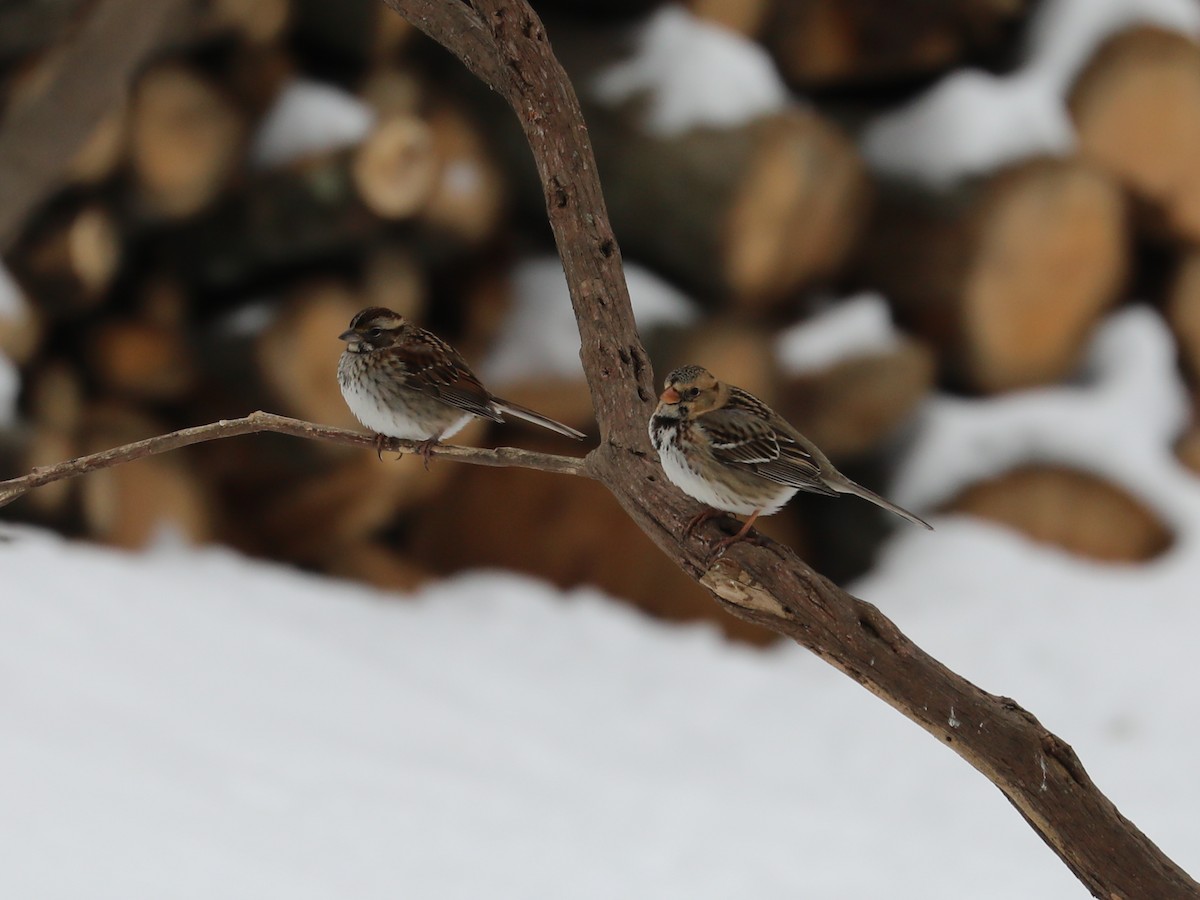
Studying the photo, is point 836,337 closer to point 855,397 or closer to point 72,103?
point 855,397

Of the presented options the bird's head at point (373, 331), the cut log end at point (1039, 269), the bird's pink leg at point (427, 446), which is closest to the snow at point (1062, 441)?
the cut log end at point (1039, 269)

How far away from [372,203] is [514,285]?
778 millimetres

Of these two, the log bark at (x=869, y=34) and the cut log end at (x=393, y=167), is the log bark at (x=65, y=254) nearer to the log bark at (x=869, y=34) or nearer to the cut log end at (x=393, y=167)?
the cut log end at (x=393, y=167)

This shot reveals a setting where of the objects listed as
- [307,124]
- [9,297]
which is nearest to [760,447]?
[307,124]

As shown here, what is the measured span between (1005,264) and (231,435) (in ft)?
10.8

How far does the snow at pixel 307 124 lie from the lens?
377 centimetres

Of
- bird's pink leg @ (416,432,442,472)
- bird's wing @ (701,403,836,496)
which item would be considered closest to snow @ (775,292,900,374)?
bird's pink leg @ (416,432,442,472)

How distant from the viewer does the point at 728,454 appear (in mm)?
2066

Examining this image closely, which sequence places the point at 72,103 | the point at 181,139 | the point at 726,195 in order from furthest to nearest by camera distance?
the point at 726,195 < the point at 181,139 < the point at 72,103

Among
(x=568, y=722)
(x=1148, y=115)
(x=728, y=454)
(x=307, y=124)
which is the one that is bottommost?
(x=728, y=454)

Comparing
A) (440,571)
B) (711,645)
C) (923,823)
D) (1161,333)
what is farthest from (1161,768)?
(440,571)

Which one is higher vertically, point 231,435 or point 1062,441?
point 1062,441

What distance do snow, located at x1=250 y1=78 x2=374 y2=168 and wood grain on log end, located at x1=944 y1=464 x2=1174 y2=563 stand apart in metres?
2.34

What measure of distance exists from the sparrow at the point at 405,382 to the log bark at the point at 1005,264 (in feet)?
8.77
